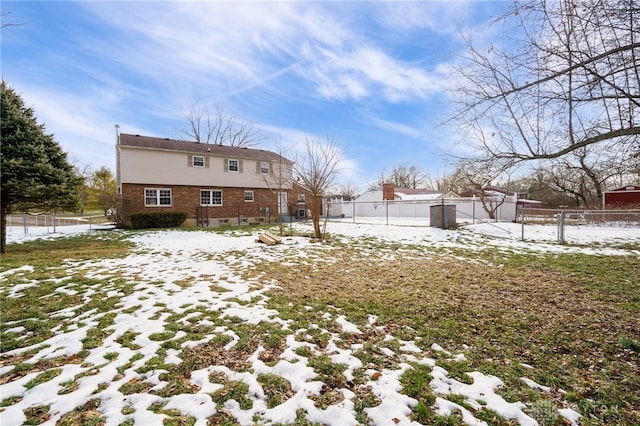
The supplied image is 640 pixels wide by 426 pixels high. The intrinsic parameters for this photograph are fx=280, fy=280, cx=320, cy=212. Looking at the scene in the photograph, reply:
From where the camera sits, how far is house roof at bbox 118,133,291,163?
1831cm

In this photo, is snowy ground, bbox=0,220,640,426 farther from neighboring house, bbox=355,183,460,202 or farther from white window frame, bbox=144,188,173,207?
neighboring house, bbox=355,183,460,202

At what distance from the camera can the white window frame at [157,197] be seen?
18203 millimetres

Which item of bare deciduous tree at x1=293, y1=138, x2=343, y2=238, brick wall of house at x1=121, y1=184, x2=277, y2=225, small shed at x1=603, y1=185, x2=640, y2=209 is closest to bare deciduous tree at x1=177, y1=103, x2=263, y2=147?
brick wall of house at x1=121, y1=184, x2=277, y2=225

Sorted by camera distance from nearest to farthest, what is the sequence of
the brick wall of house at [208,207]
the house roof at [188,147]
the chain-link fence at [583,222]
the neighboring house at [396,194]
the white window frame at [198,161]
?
the chain-link fence at [583,222] < the brick wall of house at [208,207] < the house roof at [188,147] < the white window frame at [198,161] < the neighboring house at [396,194]

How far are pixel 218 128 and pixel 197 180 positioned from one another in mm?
16854

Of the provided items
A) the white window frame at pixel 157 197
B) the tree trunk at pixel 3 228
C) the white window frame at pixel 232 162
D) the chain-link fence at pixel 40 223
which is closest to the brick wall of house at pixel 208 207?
the white window frame at pixel 157 197

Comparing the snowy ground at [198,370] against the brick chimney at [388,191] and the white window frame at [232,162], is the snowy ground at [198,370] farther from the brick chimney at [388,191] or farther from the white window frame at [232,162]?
the brick chimney at [388,191]

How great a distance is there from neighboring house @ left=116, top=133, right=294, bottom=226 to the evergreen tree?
6439mm

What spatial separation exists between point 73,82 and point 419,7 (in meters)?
10.6

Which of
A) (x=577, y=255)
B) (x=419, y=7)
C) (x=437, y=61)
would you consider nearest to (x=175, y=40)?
(x=419, y=7)

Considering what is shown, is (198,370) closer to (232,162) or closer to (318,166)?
(318,166)

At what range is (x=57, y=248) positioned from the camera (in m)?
9.79

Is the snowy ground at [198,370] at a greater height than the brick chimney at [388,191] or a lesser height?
lesser

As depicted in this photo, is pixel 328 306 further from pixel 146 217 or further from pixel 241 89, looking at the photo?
pixel 241 89
